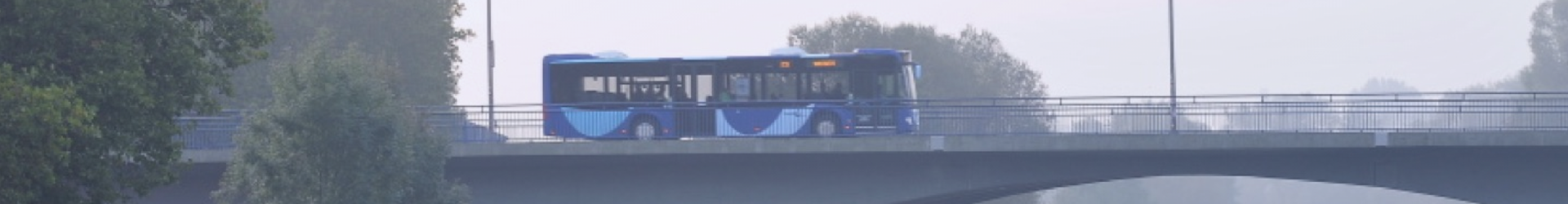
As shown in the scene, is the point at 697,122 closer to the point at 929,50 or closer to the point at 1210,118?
the point at 1210,118

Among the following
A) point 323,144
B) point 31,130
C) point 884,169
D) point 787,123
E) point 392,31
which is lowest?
point 884,169

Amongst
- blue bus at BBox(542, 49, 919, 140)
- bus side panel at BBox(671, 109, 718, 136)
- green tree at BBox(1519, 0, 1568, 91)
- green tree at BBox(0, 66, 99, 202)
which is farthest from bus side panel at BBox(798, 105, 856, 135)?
green tree at BBox(1519, 0, 1568, 91)

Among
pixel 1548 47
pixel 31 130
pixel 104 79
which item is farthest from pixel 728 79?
pixel 1548 47

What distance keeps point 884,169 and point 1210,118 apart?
4234mm

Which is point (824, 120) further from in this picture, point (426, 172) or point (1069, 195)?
point (1069, 195)

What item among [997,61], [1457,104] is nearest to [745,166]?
[1457,104]

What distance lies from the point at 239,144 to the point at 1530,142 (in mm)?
14884

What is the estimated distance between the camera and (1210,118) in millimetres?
30688

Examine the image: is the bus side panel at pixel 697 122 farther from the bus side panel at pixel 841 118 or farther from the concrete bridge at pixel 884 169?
the bus side panel at pixel 841 118

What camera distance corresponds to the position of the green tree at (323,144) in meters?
26.4

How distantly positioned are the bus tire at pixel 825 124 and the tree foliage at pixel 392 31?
54.7 ft

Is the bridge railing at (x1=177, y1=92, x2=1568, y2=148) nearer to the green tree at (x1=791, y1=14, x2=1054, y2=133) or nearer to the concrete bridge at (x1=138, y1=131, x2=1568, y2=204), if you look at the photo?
the concrete bridge at (x1=138, y1=131, x2=1568, y2=204)

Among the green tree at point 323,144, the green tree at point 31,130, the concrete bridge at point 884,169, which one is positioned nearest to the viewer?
the green tree at point 31,130

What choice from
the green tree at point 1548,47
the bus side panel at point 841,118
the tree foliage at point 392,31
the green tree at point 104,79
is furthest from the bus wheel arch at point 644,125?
the green tree at point 1548,47
